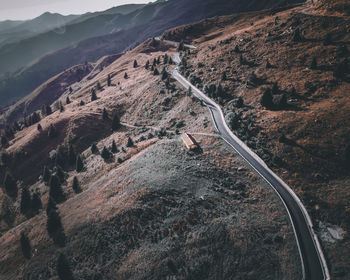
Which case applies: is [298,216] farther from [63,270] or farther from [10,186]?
[10,186]

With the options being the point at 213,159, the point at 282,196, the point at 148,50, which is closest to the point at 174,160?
the point at 213,159

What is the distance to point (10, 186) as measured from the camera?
242ft

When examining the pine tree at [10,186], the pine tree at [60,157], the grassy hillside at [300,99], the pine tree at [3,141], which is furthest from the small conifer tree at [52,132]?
the grassy hillside at [300,99]

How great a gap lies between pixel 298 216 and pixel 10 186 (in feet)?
315

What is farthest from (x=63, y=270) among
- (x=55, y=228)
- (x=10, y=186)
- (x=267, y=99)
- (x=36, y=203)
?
(x=267, y=99)

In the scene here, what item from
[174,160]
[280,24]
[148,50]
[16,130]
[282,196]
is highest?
[148,50]

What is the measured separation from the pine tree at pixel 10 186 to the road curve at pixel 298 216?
270 ft

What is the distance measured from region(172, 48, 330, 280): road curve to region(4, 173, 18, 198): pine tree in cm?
8214

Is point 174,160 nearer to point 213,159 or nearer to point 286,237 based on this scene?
point 213,159

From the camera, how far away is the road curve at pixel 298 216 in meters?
27.2

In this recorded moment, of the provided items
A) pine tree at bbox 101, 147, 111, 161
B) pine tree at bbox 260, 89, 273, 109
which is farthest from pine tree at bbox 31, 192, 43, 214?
pine tree at bbox 260, 89, 273, 109

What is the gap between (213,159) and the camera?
46.3 m

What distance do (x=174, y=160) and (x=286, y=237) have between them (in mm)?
27328

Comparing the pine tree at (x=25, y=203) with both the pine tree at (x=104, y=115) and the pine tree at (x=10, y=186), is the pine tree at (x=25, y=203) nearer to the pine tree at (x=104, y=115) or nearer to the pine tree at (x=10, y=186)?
the pine tree at (x=10, y=186)
